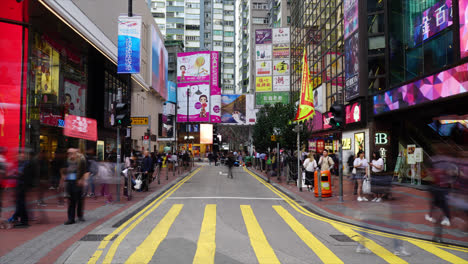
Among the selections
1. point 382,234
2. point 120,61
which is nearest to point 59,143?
point 120,61

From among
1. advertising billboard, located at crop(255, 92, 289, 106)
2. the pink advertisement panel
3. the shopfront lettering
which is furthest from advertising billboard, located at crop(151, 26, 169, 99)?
the pink advertisement panel

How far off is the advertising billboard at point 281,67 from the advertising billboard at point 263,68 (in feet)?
2.49

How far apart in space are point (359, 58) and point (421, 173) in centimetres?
924

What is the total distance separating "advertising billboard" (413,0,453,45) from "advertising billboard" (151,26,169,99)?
1386 inches

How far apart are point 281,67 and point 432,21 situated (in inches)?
1480

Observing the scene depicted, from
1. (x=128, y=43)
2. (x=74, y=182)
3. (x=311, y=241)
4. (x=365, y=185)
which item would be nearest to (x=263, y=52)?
(x=128, y=43)

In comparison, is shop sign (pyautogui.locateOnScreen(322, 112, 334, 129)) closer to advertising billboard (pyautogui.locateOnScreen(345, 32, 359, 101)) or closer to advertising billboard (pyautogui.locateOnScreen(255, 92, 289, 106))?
advertising billboard (pyautogui.locateOnScreen(345, 32, 359, 101))

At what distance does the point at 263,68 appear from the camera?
2218 inches

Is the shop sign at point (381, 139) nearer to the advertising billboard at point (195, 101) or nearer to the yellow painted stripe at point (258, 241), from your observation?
the yellow painted stripe at point (258, 241)

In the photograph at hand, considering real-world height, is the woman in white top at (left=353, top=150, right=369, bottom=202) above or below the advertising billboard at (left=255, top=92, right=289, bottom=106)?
below

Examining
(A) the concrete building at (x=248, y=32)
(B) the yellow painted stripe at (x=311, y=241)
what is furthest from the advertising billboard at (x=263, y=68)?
(B) the yellow painted stripe at (x=311, y=241)

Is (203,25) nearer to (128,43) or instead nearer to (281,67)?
(281,67)

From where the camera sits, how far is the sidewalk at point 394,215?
6629mm

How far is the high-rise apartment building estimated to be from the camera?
→ 118250mm
